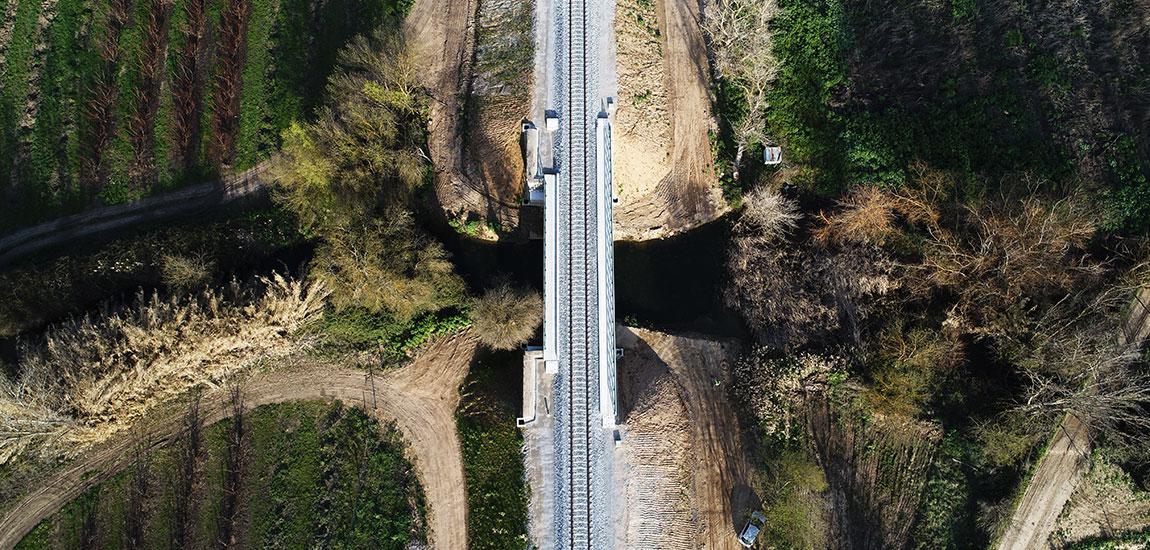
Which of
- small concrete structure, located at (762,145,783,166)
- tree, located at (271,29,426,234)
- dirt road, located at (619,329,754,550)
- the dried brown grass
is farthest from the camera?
small concrete structure, located at (762,145,783,166)

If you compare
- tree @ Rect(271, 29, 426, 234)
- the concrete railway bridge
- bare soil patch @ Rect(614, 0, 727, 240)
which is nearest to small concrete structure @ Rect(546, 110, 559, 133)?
the concrete railway bridge

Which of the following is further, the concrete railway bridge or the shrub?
the concrete railway bridge

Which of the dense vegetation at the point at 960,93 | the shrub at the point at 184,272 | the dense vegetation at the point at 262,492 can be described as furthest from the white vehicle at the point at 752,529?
the shrub at the point at 184,272

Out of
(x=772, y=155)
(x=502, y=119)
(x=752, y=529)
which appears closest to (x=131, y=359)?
(x=502, y=119)

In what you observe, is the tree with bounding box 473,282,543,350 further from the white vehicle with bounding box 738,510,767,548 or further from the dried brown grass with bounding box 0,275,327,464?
the white vehicle with bounding box 738,510,767,548

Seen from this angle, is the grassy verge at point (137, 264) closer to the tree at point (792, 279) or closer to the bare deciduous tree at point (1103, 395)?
the tree at point (792, 279)

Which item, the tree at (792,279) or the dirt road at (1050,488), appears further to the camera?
the tree at (792,279)
